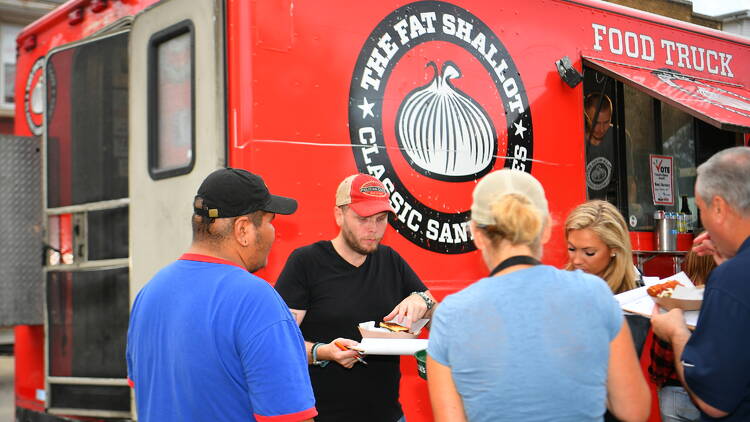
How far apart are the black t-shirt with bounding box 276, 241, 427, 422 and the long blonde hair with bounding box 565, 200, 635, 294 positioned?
937mm

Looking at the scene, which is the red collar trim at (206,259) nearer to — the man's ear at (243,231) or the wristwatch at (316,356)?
the man's ear at (243,231)

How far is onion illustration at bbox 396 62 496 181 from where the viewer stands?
12.7ft

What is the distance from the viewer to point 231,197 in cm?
217

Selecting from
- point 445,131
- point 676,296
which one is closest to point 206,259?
point 676,296

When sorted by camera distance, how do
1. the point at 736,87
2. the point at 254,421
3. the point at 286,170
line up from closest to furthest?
1. the point at 254,421
2. the point at 286,170
3. the point at 736,87

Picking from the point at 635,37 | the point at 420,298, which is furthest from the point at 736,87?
the point at 420,298

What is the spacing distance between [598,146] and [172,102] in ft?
9.40

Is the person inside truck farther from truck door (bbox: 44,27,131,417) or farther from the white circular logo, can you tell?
truck door (bbox: 44,27,131,417)

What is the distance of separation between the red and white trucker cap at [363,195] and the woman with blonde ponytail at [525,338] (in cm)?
135

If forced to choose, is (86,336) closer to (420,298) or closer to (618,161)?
(420,298)

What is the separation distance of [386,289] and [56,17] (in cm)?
284

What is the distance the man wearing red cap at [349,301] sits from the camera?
3.20m

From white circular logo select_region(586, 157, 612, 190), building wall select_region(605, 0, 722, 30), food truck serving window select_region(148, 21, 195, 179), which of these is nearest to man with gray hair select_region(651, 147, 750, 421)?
food truck serving window select_region(148, 21, 195, 179)

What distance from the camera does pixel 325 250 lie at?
3.32m
